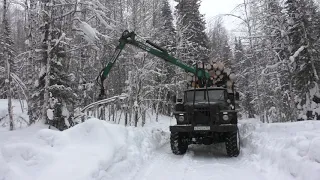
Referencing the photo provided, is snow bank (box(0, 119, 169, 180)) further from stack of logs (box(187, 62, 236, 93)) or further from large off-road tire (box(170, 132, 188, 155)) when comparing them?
stack of logs (box(187, 62, 236, 93))

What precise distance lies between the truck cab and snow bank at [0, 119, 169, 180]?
132 centimetres

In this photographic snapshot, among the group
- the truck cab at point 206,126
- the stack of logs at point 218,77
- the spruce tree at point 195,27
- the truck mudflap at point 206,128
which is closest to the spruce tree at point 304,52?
the stack of logs at point 218,77

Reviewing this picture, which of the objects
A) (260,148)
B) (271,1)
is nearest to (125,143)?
(260,148)

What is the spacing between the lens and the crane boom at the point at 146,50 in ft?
36.0

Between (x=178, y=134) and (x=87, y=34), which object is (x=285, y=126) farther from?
(x=87, y=34)

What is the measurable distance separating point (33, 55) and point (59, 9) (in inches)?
136

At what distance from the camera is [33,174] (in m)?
5.37

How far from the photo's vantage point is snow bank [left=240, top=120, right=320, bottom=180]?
561cm

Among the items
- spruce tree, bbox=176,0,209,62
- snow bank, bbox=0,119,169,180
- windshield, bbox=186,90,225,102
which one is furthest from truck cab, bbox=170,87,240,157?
spruce tree, bbox=176,0,209,62

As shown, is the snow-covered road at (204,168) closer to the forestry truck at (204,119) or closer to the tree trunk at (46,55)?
the forestry truck at (204,119)

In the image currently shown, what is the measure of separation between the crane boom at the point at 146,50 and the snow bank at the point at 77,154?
99.9 inches

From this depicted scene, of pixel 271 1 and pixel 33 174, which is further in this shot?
pixel 271 1

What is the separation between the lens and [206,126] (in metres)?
9.80

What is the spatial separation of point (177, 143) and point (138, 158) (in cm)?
223
